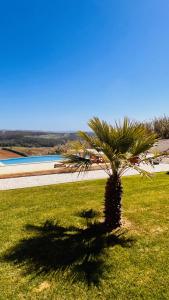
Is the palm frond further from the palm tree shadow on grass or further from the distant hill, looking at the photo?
the distant hill

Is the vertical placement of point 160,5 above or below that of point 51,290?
above

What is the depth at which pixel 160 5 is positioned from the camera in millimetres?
12750

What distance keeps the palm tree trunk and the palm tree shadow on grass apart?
0.31m

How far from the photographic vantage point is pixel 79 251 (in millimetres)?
5168

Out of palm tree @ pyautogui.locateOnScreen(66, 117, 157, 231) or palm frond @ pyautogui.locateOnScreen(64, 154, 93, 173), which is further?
palm frond @ pyautogui.locateOnScreen(64, 154, 93, 173)

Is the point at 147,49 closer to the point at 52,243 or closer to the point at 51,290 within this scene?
the point at 52,243

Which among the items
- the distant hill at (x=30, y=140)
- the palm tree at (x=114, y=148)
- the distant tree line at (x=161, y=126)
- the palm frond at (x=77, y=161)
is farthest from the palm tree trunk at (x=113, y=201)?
the distant tree line at (x=161, y=126)

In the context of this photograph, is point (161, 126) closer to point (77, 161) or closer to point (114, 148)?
point (114, 148)

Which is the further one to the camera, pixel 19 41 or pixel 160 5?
pixel 19 41

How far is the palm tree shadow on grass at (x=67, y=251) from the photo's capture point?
14.7ft

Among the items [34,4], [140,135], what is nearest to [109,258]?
[140,135]

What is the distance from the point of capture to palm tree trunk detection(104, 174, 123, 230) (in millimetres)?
6164

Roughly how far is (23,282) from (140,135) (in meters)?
3.87

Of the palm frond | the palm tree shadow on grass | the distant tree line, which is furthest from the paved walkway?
the distant tree line
